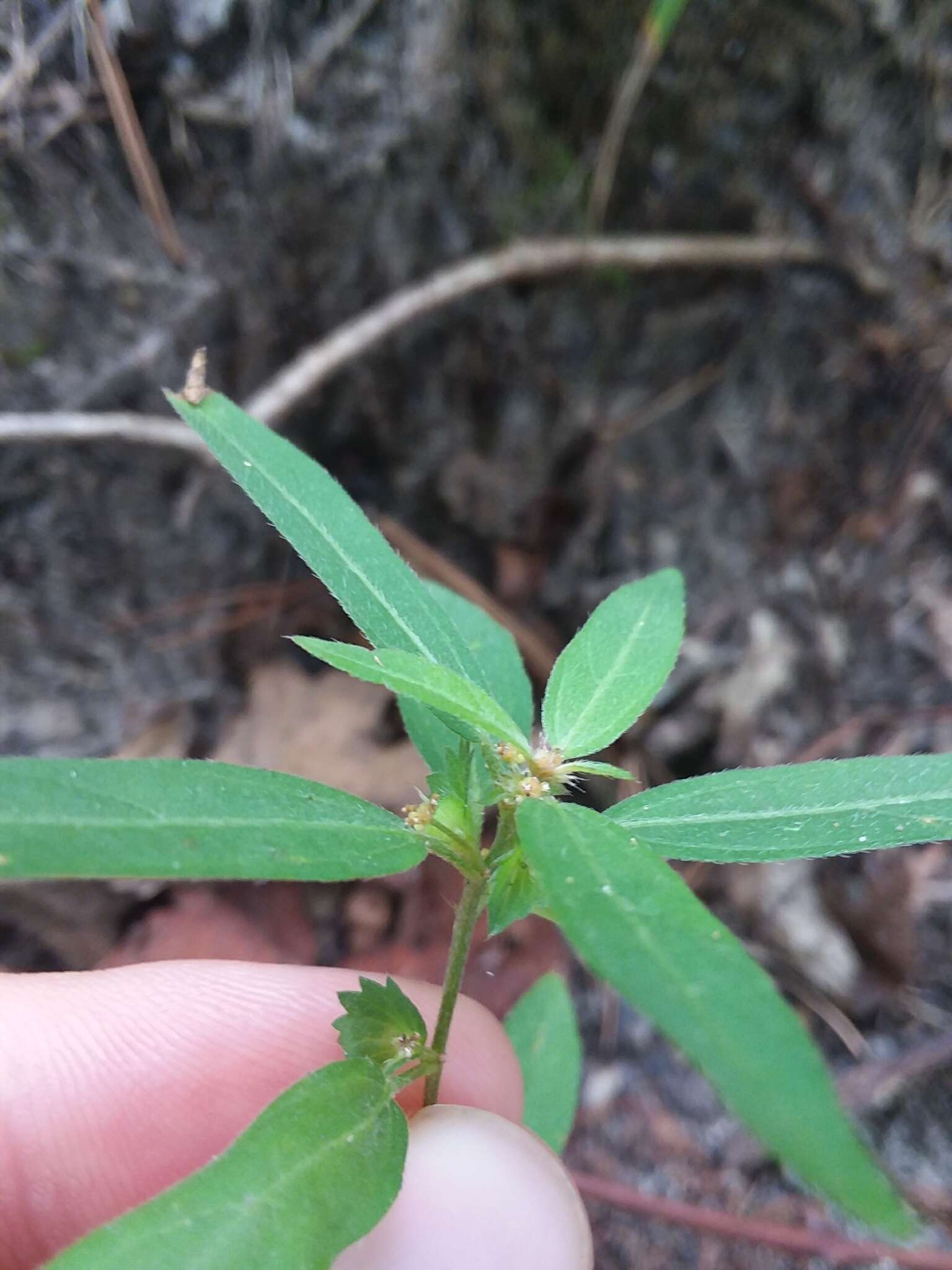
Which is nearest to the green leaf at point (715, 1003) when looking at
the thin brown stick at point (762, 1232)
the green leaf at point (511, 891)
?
the green leaf at point (511, 891)

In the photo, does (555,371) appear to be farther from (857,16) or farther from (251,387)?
(857,16)

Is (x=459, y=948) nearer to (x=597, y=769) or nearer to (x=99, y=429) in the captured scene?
(x=597, y=769)

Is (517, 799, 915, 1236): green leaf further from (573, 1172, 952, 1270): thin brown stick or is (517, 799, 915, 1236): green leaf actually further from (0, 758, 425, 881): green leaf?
(573, 1172, 952, 1270): thin brown stick

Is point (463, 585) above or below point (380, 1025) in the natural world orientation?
above

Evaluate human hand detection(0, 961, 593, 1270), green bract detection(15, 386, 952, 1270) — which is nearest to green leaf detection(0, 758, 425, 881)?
green bract detection(15, 386, 952, 1270)

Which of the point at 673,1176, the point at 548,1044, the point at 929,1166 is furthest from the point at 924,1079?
the point at 548,1044

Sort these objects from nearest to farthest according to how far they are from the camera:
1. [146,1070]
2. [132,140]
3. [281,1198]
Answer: [281,1198]
[146,1070]
[132,140]

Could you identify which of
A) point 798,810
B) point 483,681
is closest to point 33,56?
point 483,681
